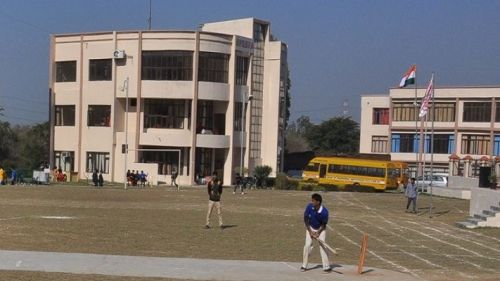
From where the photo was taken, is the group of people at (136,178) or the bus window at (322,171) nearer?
the group of people at (136,178)

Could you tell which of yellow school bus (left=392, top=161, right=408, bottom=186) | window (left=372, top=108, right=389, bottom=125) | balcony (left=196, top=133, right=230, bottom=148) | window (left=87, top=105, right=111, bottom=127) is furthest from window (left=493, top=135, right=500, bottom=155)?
window (left=87, top=105, right=111, bottom=127)

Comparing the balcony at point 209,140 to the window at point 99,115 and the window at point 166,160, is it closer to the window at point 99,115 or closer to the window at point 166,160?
the window at point 166,160

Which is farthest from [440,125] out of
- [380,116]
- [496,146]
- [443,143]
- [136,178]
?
[136,178]

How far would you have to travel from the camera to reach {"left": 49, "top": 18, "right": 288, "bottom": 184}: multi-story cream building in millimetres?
69312

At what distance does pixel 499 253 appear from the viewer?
21141 mm

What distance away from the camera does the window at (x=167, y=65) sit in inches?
2719

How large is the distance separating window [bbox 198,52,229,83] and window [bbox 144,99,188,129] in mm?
3974

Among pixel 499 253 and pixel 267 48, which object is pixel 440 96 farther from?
pixel 499 253

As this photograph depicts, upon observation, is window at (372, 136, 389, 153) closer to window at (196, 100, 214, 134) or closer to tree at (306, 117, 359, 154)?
tree at (306, 117, 359, 154)

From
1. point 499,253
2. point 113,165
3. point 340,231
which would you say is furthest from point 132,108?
point 499,253

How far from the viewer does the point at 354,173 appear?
212 feet

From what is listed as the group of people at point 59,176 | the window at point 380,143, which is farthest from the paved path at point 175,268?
the window at point 380,143

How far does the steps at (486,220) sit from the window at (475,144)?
52.9 meters

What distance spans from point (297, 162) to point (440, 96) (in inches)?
967
